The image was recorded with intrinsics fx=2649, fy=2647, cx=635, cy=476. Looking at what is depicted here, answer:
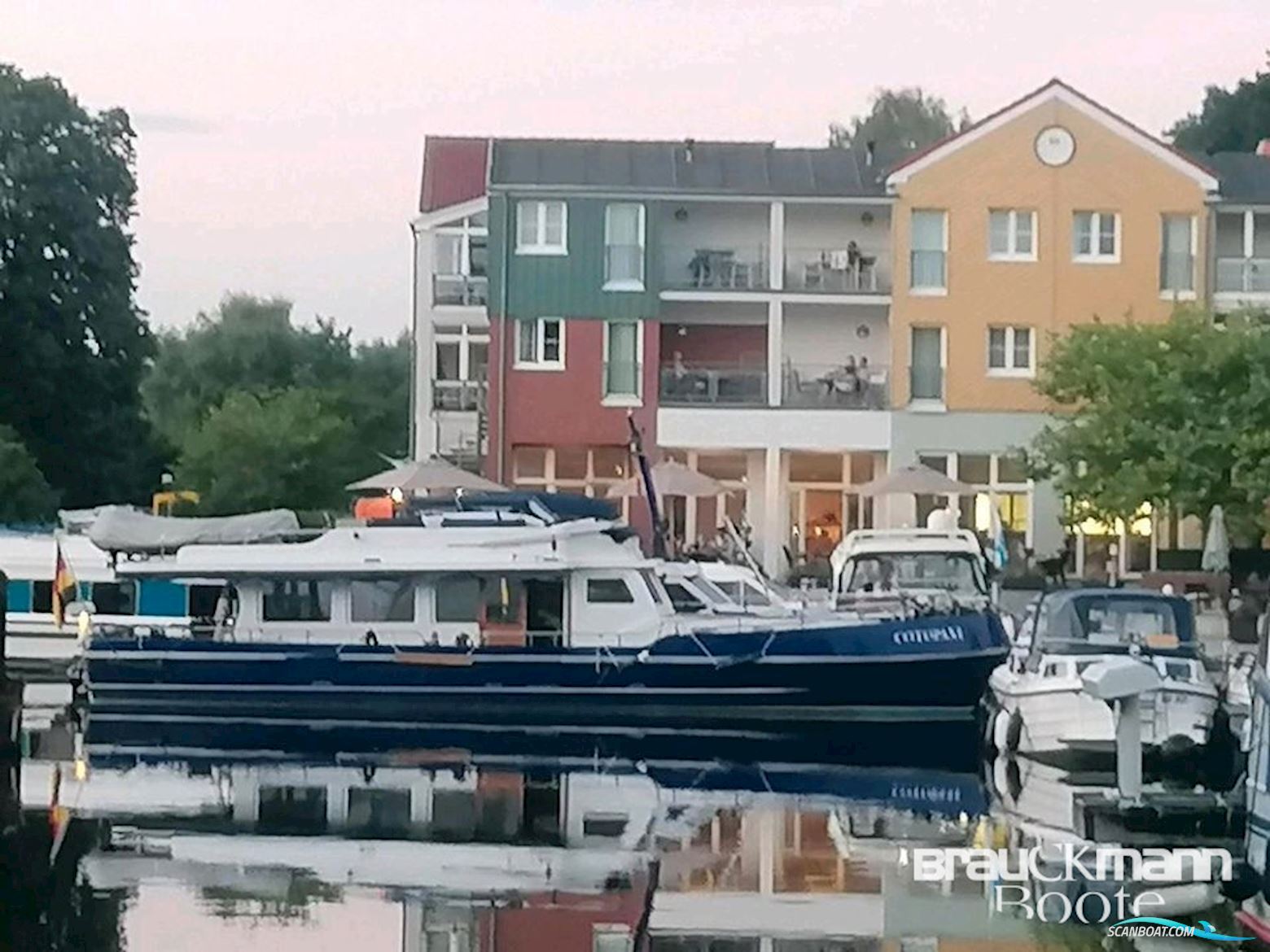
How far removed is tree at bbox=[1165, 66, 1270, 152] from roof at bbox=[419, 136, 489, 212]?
35202mm

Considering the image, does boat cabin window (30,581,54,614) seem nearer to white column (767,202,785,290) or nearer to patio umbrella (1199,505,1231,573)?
patio umbrella (1199,505,1231,573)

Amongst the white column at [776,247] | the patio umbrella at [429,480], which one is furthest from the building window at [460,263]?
the patio umbrella at [429,480]

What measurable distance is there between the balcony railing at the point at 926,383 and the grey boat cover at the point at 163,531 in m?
19.3

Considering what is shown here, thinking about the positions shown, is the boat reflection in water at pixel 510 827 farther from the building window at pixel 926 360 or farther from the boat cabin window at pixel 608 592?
the building window at pixel 926 360

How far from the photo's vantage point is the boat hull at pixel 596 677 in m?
31.8

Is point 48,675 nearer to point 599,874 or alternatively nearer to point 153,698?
point 153,698

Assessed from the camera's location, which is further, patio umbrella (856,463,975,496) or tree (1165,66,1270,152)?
tree (1165,66,1270,152)

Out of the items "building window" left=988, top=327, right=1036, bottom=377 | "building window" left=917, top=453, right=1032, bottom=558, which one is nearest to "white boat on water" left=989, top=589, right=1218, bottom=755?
"building window" left=917, top=453, right=1032, bottom=558

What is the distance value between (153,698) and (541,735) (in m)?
5.75

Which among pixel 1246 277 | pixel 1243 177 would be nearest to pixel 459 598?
pixel 1246 277

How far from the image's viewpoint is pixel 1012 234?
183 ft

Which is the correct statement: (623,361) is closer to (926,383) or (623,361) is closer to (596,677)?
(926,383)

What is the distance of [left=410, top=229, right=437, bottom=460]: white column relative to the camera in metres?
58.2

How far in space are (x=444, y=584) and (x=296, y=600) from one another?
213cm
